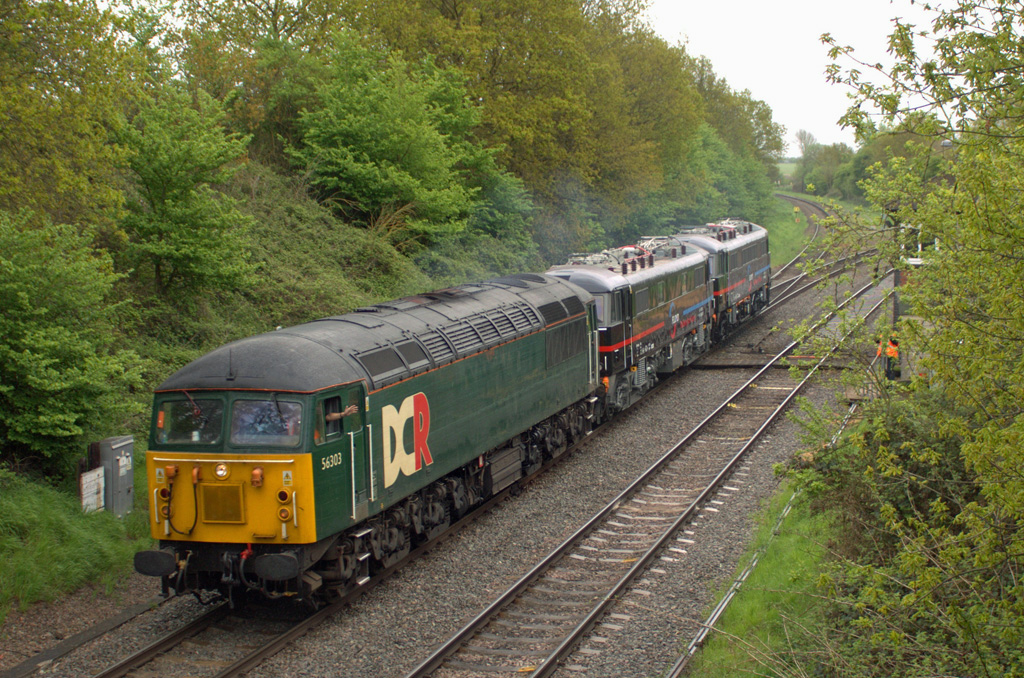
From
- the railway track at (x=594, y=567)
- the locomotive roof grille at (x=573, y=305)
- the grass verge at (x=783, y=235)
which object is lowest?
the railway track at (x=594, y=567)

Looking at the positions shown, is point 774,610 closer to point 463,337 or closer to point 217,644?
point 463,337

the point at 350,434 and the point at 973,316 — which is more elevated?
the point at 973,316

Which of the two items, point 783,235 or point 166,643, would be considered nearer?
point 166,643

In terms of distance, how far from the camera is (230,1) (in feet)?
99.3

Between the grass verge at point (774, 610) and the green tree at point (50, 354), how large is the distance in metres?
8.04

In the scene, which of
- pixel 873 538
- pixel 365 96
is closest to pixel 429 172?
pixel 365 96

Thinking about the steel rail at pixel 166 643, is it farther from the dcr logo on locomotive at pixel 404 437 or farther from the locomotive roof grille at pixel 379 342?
the locomotive roof grille at pixel 379 342

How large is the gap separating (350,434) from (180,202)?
787cm

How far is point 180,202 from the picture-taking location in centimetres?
1571

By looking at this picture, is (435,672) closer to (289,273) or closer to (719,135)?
(289,273)

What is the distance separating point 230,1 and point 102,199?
19821 mm

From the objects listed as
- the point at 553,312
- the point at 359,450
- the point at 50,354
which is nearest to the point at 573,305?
the point at 553,312

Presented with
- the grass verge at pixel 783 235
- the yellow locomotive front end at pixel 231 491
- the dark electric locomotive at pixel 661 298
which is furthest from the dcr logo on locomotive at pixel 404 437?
the grass verge at pixel 783 235

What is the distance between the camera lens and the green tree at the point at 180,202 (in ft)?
50.5
